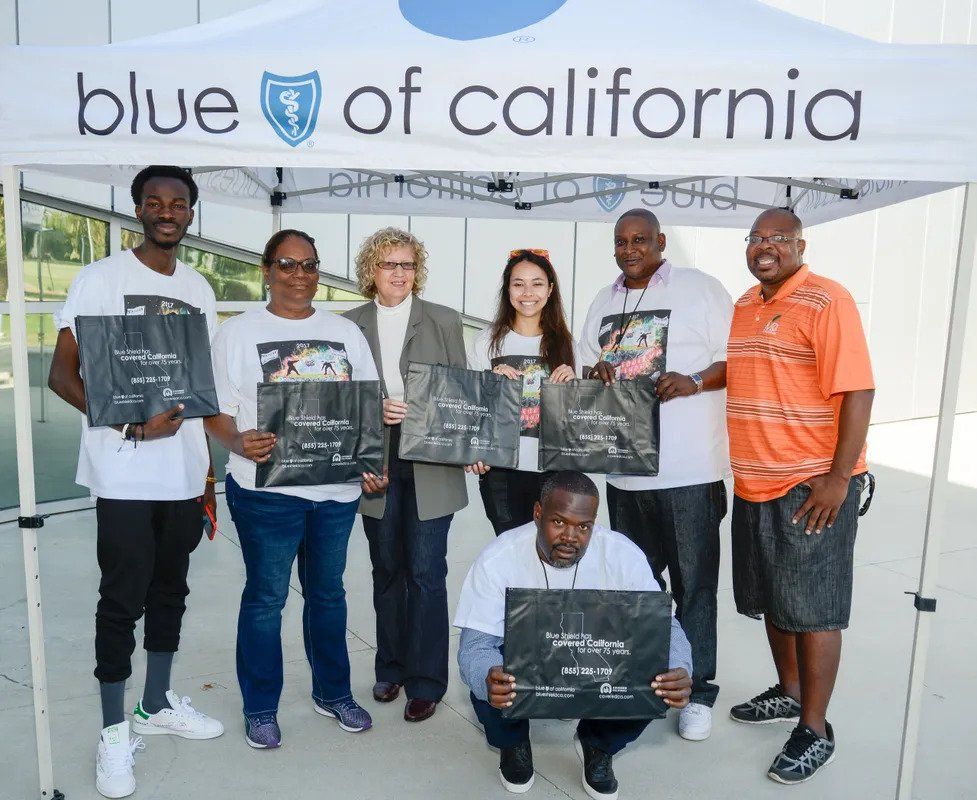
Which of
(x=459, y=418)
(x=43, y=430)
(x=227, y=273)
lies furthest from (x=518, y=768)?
(x=227, y=273)

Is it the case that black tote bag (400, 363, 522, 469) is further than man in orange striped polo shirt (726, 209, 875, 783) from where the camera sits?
Yes

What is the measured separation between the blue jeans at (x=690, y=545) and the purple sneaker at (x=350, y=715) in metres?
1.33

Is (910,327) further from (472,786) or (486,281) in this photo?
(472,786)

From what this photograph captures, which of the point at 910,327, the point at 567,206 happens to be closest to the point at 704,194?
the point at 567,206

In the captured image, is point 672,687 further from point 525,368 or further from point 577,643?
point 525,368

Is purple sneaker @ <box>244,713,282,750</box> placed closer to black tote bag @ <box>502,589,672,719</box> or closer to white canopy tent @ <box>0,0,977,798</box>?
black tote bag @ <box>502,589,672,719</box>

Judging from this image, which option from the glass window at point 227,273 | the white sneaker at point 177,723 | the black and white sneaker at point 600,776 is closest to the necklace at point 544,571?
the black and white sneaker at point 600,776

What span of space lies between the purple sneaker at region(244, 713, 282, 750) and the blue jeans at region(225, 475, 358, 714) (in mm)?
32

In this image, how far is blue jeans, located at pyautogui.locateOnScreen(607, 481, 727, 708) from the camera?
364 cm

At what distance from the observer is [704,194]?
19.7 ft

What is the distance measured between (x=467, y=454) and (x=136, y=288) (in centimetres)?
132

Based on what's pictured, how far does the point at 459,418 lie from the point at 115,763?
173 cm

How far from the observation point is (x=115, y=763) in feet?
10.6

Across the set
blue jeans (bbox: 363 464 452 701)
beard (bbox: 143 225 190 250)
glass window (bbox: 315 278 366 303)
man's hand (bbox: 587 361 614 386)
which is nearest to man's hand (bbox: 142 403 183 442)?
beard (bbox: 143 225 190 250)
